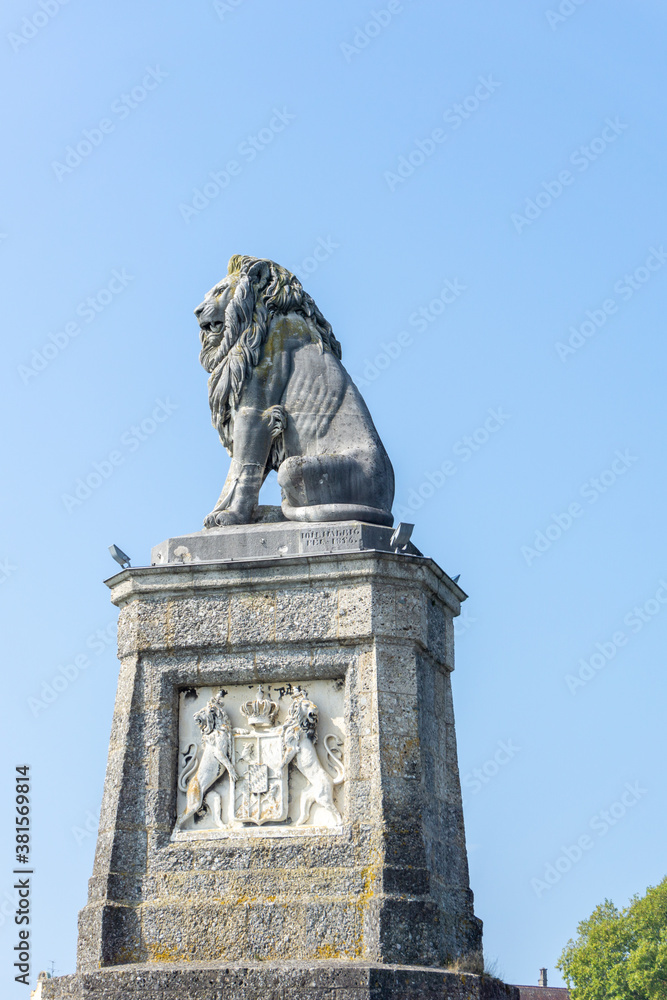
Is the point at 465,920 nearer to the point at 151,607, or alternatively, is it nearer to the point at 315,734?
the point at 315,734

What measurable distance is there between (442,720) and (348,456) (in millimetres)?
2315

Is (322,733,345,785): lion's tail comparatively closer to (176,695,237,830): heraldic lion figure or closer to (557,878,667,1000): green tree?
Result: (176,695,237,830): heraldic lion figure

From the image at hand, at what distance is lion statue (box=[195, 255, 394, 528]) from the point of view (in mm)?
11484

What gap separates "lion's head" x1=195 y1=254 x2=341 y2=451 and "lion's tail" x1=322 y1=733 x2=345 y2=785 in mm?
2958

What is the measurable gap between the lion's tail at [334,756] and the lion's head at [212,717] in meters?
0.80

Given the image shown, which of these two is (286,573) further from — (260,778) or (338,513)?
(260,778)

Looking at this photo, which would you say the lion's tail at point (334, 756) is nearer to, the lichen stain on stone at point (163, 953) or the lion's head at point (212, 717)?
the lion's head at point (212, 717)

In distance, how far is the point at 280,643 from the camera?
1072 centimetres

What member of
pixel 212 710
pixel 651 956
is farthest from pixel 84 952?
pixel 651 956

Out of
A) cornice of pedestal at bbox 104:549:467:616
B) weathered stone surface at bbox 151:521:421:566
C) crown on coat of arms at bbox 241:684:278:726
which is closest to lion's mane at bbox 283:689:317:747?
crown on coat of arms at bbox 241:684:278:726

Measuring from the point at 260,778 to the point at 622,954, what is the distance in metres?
40.1

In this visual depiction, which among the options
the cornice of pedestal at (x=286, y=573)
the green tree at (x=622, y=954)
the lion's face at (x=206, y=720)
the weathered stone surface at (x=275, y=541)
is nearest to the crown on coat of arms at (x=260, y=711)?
the lion's face at (x=206, y=720)

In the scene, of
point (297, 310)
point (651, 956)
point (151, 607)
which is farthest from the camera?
point (651, 956)

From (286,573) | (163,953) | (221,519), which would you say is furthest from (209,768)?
(221,519)
